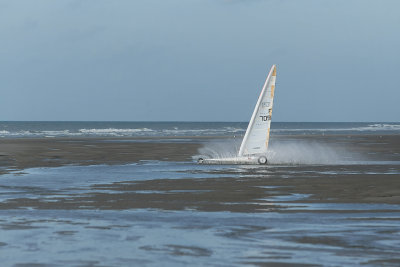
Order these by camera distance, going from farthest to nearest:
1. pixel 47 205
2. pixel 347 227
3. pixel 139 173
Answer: pixel 139 173
pixel 47 205
pixel 347 227

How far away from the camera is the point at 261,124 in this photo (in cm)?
4441

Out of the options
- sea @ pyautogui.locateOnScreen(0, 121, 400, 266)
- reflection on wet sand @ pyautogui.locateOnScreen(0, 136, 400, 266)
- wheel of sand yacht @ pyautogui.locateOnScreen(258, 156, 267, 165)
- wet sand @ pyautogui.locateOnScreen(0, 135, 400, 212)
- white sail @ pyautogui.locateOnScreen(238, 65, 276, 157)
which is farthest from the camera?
white sail @ pyautogui.locateOnScreen(238, 65, 276, 157)

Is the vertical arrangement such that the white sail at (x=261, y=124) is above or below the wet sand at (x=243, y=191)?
above

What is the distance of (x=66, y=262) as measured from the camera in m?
13.1

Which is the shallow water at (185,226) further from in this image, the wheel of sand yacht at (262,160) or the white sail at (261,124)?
the white sail at (261,124)

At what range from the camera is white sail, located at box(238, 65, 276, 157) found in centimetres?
4406

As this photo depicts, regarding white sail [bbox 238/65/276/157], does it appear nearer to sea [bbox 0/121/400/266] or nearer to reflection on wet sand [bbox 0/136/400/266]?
reflection on wet sand [bbox 0/136/400/266]

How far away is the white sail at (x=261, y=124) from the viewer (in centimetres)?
4406

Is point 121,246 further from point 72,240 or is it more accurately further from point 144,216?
point 144,216

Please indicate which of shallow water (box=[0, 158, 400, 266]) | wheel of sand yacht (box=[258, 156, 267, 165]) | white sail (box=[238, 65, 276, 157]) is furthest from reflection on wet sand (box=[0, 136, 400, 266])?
white sail (box=[238, 65, 276, 157])

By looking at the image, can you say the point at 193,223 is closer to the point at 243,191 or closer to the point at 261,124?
the point at 243,191

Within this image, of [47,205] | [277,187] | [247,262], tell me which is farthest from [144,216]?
[277,187]

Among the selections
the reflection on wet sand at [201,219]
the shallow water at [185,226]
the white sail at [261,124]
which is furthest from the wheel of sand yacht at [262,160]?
the shallow water at [185,226]

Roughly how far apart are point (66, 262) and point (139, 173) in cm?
2281
